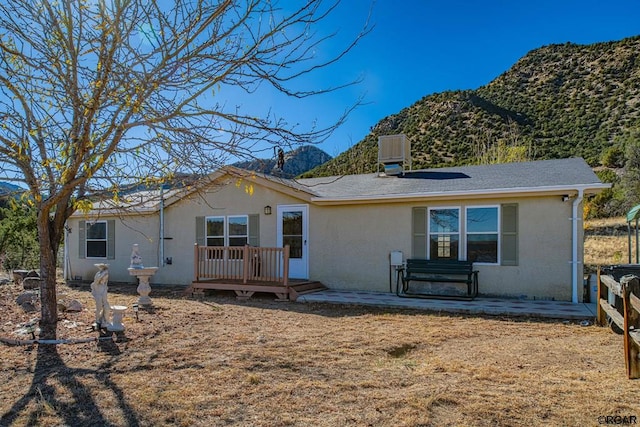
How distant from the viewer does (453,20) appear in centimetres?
1534

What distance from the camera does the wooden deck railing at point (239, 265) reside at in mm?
9977

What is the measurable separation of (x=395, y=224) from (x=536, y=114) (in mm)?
22885

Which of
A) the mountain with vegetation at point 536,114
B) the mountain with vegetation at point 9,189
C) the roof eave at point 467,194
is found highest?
the mountain with vegetation at point 536,114

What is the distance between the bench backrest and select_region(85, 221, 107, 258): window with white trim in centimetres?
998

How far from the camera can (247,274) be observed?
9977 mm

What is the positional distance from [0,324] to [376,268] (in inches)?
280

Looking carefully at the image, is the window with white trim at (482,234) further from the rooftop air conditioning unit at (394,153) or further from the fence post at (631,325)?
the fence post at (631,325)

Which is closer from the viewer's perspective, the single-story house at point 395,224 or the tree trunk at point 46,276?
the tree trunk at point 46,276

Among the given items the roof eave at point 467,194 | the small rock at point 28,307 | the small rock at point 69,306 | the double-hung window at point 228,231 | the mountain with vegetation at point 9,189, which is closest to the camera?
the mountain with vegetation at point 9,189

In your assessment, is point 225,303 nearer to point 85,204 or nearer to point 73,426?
point 85,204

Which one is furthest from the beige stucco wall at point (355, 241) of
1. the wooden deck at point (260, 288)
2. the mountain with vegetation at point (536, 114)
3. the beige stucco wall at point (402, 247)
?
the mountain with vegetation at point (536, 114)

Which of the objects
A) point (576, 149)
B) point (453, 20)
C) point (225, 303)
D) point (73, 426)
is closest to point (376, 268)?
point (225, 303)

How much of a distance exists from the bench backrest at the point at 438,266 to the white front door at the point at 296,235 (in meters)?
2.72

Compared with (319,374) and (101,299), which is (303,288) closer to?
(101,299)
